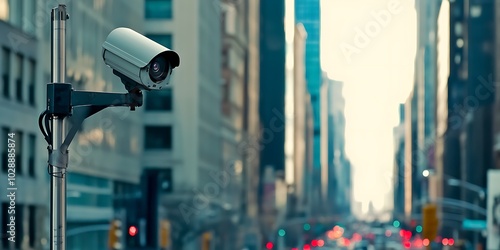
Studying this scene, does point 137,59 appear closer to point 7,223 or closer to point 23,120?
point 7,223

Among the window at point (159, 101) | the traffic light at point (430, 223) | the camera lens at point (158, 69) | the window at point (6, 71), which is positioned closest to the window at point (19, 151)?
the window at point (6, 71)

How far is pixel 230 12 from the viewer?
12169 centimetres

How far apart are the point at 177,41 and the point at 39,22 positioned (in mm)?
38774

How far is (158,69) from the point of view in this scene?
8.30m

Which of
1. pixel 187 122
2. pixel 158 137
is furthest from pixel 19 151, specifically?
pixel 187 122

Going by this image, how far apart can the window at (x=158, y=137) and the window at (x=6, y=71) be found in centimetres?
3987

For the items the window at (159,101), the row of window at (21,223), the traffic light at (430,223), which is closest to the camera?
the traffic light at (430,223)

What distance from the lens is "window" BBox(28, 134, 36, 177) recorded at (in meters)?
55.9

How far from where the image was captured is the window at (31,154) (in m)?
55.9

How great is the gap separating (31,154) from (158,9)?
39.4 m

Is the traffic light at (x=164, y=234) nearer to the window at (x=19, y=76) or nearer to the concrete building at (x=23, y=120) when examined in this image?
the concrete building at (x=23, y=120)

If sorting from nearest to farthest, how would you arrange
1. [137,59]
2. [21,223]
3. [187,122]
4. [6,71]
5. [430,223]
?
[137,59] → [430,223] → [6,71] → [21,223] → [187,122]

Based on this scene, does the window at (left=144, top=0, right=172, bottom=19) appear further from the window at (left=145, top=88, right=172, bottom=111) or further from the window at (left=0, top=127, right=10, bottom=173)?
the window at (left=0, top=127, right=10, bottom=173)

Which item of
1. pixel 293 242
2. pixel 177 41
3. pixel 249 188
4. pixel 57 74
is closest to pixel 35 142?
pixel 177 41
